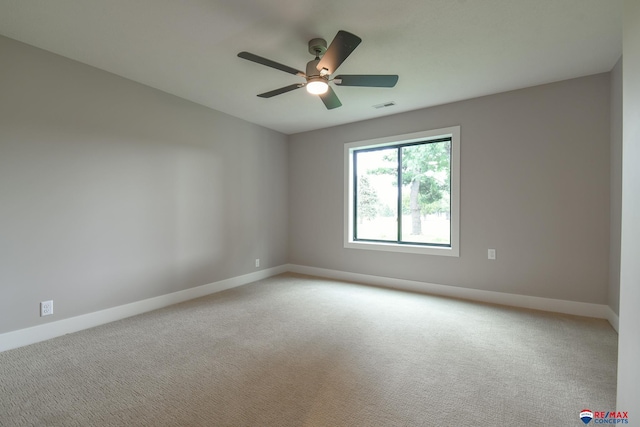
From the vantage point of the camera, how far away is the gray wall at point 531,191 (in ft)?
9.67

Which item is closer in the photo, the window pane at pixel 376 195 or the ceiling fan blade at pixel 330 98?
the ceiling fan blade at pixel 330 98

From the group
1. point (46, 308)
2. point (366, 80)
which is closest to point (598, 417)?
point (366, 80)

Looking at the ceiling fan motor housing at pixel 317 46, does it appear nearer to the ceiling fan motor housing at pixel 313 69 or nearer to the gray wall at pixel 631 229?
the ceiling fan motor housing at pixel 313 69

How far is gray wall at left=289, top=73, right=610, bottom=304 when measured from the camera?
2.95 meters

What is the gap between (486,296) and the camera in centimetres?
348

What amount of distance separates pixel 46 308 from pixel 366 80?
11.8 ft

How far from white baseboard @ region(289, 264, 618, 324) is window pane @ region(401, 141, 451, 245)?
668 millimetres

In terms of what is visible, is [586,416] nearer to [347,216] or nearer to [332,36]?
[332,36]

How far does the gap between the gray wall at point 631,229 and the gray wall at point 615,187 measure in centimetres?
190

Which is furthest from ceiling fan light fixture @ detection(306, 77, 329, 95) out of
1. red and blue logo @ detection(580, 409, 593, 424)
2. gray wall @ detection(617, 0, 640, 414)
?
red and blue logo @ detection(580, 409, 593, 424)

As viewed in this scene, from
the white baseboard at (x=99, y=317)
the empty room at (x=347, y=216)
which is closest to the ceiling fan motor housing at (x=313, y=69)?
the empty room at (x=347, y=216)

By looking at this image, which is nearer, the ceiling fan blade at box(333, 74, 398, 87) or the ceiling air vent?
the ceiling fan blade at box(333, 74, 398, 87)

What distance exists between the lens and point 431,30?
2.21 meters

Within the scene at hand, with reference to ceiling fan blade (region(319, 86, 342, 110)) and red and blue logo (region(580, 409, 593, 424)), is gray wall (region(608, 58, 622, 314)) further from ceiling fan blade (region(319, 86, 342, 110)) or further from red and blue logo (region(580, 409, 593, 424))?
ceiling fan blade (region(319, 86, 342, 110))
